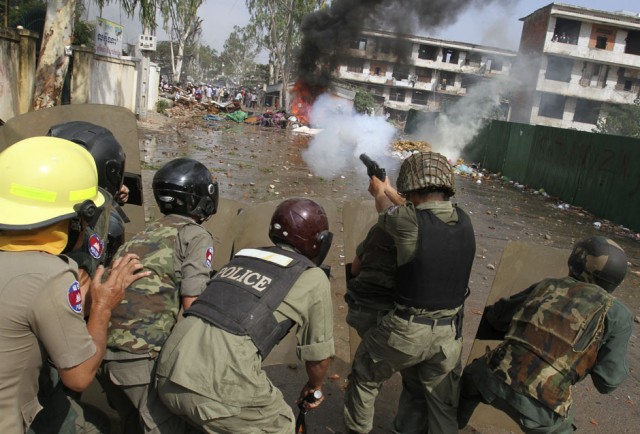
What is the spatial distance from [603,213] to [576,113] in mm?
32101

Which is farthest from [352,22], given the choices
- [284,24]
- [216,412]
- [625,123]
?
[216,412]

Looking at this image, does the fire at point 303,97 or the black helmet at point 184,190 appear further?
the fire at point 303,97

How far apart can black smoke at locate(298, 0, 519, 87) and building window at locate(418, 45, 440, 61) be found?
51.7ft

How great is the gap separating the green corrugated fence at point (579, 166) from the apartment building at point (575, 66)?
23231mm

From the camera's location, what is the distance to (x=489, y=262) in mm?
6613

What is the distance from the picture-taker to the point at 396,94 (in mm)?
49969

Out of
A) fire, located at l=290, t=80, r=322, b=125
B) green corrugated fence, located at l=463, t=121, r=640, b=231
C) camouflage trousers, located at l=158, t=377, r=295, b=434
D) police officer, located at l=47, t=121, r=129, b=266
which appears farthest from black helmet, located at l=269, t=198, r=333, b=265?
fire, located at l=290, t=80, r=322, b=125

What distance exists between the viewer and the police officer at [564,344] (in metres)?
2.04

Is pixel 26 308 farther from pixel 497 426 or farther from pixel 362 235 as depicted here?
pixel 497 426

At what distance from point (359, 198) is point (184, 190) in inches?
304

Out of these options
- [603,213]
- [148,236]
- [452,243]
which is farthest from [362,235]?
[603,213]

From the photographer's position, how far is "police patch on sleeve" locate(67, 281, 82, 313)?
1.38 m

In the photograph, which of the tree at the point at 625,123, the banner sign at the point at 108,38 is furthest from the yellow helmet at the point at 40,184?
the tree at the point at 625,123

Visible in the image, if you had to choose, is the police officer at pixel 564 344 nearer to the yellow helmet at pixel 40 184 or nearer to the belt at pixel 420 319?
the belt at pixel 420 319
